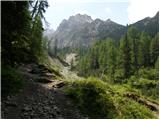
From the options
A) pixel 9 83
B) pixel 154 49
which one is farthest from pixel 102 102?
pixel 154 49

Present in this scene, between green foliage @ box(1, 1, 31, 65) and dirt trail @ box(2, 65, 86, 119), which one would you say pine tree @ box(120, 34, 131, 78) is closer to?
dirt trail @ box(2, 65, 86, 119)

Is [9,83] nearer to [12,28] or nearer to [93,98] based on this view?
[12,28]

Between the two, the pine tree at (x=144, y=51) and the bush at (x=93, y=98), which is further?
the pine tree at (x=144, y=51)

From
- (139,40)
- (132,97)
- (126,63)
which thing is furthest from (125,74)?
(132,97)

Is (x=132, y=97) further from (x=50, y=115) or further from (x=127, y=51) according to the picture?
(x=127, y=51)

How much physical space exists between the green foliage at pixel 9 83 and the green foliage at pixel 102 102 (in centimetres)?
273

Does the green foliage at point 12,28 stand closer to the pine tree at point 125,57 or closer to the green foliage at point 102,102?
the green foliage at point 102,102

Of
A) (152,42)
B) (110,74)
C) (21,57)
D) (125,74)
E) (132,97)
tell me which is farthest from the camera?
(152,42)

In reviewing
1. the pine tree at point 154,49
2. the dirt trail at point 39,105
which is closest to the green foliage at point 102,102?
the dirt trail at point 39,105

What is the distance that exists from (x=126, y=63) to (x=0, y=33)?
159 feet

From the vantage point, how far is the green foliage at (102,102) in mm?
14312

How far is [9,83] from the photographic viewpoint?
14.8 m

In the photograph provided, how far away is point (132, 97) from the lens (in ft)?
58.1

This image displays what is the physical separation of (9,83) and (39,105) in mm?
1926
